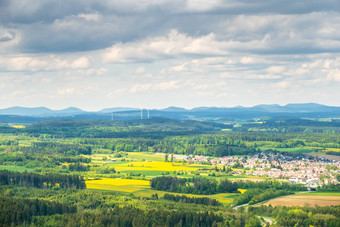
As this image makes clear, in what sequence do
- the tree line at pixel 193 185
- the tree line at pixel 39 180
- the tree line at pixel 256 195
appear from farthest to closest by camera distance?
the tree line at pixel 39 180, the tree line at pixel 193 185, the tree line at pixel 256 195

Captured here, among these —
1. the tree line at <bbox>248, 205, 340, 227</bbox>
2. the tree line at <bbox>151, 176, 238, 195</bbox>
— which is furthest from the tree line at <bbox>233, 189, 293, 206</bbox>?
the tree line at <bbox>248, 205, 340, 227</bbox>

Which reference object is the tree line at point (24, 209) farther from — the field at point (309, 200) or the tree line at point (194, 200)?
the field at point (309, 200)

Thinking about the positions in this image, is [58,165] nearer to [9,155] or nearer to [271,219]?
[9,155]

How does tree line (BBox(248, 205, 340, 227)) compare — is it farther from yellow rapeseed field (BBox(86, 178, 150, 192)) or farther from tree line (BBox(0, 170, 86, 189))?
tree line (BBox(0, 170, 86, 189))

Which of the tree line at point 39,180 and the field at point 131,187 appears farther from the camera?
the tree line at point 39,180

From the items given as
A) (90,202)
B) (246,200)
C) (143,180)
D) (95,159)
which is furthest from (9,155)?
(246,200)

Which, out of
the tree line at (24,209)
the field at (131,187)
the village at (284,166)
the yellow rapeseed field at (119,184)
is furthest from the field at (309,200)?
the tree line at (24,209)
